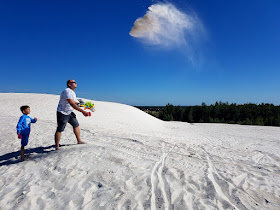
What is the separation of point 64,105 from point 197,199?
3718 millimetres

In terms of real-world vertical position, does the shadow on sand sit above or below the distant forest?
below

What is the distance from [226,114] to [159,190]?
24.7 m

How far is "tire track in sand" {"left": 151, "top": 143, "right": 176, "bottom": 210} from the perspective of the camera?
2.57 m

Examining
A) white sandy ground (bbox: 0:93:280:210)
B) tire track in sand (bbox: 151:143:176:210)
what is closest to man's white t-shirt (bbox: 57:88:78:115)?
white sandy ground (bbox: 0:93:280:210)

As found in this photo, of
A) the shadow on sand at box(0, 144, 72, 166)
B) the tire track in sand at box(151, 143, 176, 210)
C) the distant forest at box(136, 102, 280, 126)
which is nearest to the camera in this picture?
the tire track in sand at box(151, 143, 176, 210)

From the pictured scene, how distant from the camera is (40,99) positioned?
17391mm

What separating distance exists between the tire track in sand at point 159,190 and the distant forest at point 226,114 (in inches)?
807

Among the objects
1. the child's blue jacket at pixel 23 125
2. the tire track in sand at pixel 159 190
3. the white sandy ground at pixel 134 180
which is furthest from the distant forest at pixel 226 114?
the child's blue jacket at pixel 23 125

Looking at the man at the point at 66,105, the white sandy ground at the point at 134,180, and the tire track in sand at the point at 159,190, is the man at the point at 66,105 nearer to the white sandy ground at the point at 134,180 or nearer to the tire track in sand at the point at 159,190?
the white sandy ground at the point at 134,180

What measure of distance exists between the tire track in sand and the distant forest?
2051cm

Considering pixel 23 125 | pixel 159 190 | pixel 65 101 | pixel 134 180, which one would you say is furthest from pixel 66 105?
pixel 159 190

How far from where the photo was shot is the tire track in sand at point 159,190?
8.44 feet

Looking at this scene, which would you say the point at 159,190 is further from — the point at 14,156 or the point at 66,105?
the point at 14,156

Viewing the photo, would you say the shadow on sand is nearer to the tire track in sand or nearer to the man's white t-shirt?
the man's white t-shirt
